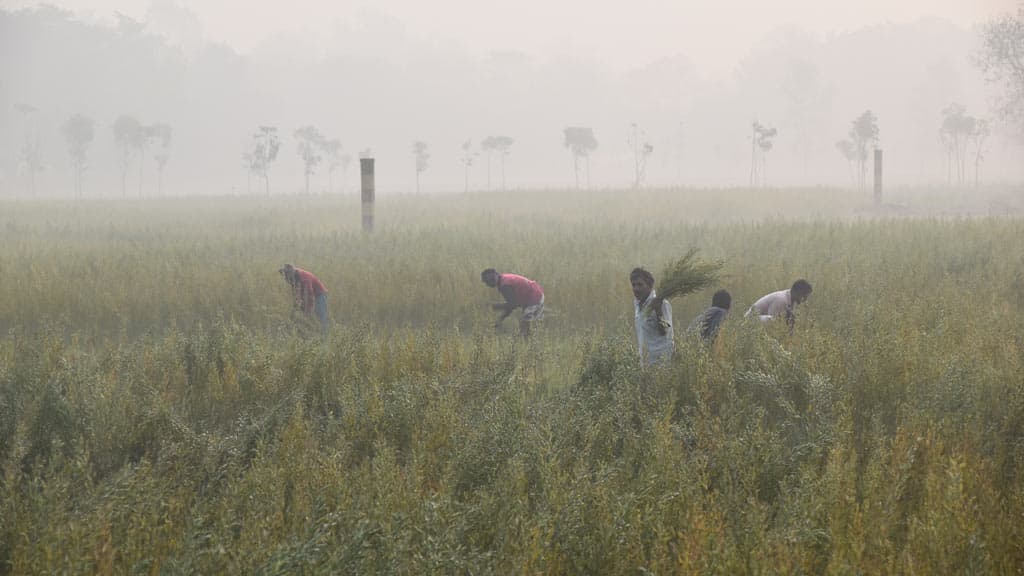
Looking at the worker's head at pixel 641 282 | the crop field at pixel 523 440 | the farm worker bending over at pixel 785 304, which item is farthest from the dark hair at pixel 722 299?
the worker's head at pixel 641 282

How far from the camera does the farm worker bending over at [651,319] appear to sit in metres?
7.05

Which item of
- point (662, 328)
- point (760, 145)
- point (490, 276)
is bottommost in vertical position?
point (662, 328)

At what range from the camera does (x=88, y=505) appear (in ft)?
12.9

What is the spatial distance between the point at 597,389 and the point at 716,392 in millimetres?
968

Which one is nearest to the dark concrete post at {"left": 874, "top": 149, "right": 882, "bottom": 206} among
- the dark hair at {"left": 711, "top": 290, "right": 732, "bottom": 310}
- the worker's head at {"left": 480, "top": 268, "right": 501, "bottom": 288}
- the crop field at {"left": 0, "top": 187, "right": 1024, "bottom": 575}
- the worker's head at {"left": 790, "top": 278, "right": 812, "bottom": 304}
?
the crop field at {"left": 0, "top": 187, "right": 1024, "bottom": 575}

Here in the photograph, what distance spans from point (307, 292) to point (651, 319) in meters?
4.64

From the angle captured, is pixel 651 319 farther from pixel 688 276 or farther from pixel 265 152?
pixel 265 152

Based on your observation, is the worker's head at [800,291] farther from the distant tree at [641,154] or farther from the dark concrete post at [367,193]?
the distant tree at [641,154]

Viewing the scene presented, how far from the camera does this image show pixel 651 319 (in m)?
7.12


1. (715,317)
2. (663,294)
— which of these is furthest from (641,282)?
(715,317)

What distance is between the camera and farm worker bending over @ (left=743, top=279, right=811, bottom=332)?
27.1 feet

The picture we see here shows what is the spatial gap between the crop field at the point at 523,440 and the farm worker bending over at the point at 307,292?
32cm

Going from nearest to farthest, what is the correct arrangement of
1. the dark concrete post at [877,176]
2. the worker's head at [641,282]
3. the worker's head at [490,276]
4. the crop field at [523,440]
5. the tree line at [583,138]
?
the crop field at [523,440]
the worker's head at [641,282]
the worker's head at [490,276]
the dark concrete post at [877,176]
the tree line at [583,138]

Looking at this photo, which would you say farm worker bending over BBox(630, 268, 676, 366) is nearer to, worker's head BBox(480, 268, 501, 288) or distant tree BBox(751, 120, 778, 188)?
worker's head BBox(480, 268, 501, 288)
